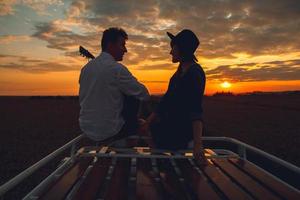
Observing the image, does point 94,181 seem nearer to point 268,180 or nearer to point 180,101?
point 180,101

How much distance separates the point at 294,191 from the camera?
370cm

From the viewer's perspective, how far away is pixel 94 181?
13.2ft

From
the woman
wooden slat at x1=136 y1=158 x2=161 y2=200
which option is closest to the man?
the woman

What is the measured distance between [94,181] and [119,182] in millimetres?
270

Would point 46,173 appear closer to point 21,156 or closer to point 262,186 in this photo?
point 21,156

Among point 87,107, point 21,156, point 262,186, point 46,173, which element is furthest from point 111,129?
point 21,156

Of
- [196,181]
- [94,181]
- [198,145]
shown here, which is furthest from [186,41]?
[94,181]

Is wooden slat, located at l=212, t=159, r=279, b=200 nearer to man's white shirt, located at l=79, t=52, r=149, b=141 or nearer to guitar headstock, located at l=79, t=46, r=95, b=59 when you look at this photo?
man's white shirt, located at l=79, t=52, r=149, b=141

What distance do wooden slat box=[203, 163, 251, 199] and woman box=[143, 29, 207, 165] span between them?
23.7 inches

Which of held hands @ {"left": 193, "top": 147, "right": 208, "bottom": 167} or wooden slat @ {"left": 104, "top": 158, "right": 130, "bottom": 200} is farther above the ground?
held hands @ {"left": 193, "top": 147, "right": 208, "bottom": 167}

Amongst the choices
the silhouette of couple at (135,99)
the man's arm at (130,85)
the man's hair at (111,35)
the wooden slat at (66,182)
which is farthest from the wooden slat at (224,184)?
the man's hair at (111,35)

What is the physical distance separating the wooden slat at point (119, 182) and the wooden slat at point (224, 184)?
3.15ft

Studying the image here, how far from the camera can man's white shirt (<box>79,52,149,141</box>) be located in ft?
16.1

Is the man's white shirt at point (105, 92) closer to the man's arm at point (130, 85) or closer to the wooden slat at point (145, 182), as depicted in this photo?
the man's arm at point (130, 85)
